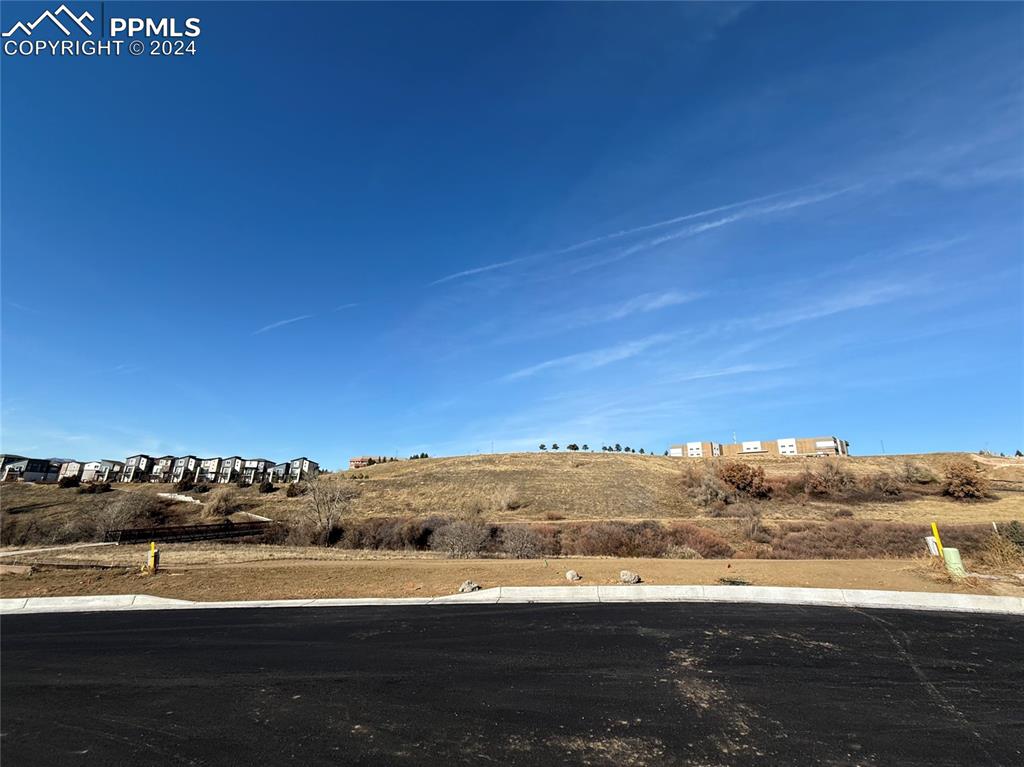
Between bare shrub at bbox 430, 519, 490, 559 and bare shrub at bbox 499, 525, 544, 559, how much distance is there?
111cm

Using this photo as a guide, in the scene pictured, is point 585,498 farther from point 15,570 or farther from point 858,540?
point 15,570

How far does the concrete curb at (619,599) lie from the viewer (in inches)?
418

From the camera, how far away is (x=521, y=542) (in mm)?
26844

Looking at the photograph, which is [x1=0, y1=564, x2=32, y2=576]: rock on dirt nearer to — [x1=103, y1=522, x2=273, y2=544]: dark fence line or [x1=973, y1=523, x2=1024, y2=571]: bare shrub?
[x1=103, y1=522, x2=273, y2=544]: dark fence line

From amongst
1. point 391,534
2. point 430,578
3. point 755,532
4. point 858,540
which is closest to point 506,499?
point 391,534

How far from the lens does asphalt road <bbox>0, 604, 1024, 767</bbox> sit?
4.95 m

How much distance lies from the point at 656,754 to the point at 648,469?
200 feet

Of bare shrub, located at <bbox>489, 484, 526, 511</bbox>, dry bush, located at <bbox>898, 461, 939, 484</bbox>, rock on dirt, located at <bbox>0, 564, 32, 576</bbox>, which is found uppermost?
dry bush, located at <bbox>898, 461, 939, 484</bbox>

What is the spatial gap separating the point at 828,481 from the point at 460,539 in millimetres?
39574

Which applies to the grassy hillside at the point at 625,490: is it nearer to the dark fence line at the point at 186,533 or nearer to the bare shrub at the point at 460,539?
the bare shrub at the point at 460,539

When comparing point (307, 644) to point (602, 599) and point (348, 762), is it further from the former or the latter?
point (602, 599)

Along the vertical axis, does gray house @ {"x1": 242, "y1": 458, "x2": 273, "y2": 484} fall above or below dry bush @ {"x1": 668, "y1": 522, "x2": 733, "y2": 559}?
above

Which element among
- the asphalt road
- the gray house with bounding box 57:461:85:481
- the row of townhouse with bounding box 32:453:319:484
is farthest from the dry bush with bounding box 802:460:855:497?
the gray house with bounding box 57:461:85:481

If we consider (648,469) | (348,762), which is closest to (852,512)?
(648,469)
